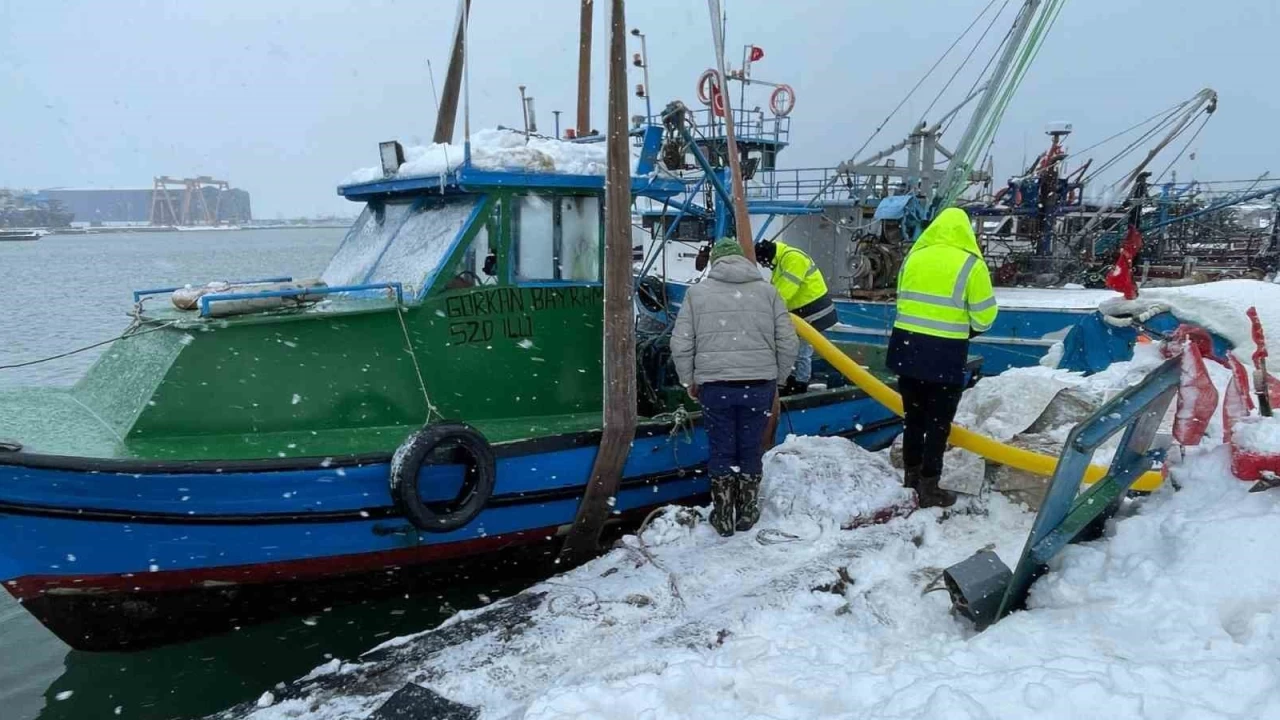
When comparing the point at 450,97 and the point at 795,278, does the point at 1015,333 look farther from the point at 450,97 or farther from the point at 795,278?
the point at 450,97

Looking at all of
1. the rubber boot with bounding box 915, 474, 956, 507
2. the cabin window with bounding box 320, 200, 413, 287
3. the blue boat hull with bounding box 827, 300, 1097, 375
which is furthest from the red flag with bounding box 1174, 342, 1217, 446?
the blue boat hull with bounding box 827, 300, 1097, 375

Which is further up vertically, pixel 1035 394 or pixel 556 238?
pixel 556 238

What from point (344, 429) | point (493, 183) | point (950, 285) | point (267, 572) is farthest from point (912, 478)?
point (267, 572)

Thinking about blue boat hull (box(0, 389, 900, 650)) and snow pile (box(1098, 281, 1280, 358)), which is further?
snow pile (box(1098, 281, 1280, 358))

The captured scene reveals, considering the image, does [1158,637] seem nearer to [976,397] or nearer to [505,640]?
[505,640]

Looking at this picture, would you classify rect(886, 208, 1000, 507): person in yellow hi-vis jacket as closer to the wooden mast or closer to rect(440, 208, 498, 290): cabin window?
the wooden mast

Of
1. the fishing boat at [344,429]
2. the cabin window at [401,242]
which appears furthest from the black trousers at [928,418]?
the cabin window at [401,242]

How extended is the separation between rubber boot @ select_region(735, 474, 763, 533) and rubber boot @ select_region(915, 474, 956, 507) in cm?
96

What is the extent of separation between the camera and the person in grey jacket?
4.20 metres

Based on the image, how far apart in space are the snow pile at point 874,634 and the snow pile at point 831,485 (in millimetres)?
200

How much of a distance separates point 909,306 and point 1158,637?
210 cm

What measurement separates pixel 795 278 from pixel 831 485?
6.15ft

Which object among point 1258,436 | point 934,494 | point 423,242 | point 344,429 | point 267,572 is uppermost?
point 423,242

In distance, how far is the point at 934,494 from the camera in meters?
4.43
